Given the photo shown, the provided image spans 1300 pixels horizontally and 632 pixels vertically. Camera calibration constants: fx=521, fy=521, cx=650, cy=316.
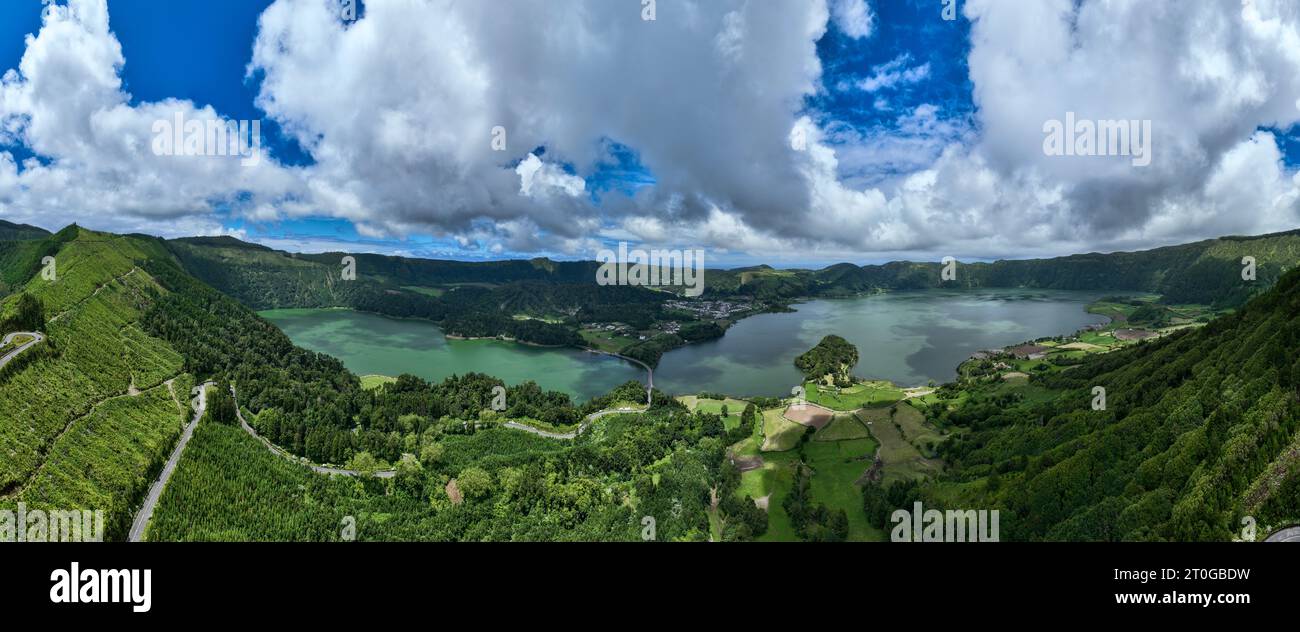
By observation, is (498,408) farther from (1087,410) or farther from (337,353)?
(337,353)

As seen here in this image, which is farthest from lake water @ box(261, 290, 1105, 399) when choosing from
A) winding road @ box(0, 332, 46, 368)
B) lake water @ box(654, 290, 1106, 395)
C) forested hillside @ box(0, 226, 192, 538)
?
winding road @ box(0, 332, 46, 368)

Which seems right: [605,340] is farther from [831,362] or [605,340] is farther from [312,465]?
[312,465]

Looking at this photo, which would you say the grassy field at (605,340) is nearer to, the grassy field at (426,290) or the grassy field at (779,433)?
the grassy field at (779,433)

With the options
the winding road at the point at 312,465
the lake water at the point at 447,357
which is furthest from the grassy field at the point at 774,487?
the lake water at the point at 447,357

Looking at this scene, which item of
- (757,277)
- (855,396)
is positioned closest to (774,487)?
(855,396)

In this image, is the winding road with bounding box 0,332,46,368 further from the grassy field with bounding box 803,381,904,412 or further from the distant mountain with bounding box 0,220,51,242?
the distant mountain with bounding box 0,220,51,242

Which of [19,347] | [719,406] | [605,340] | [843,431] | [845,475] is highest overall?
[19,347]
